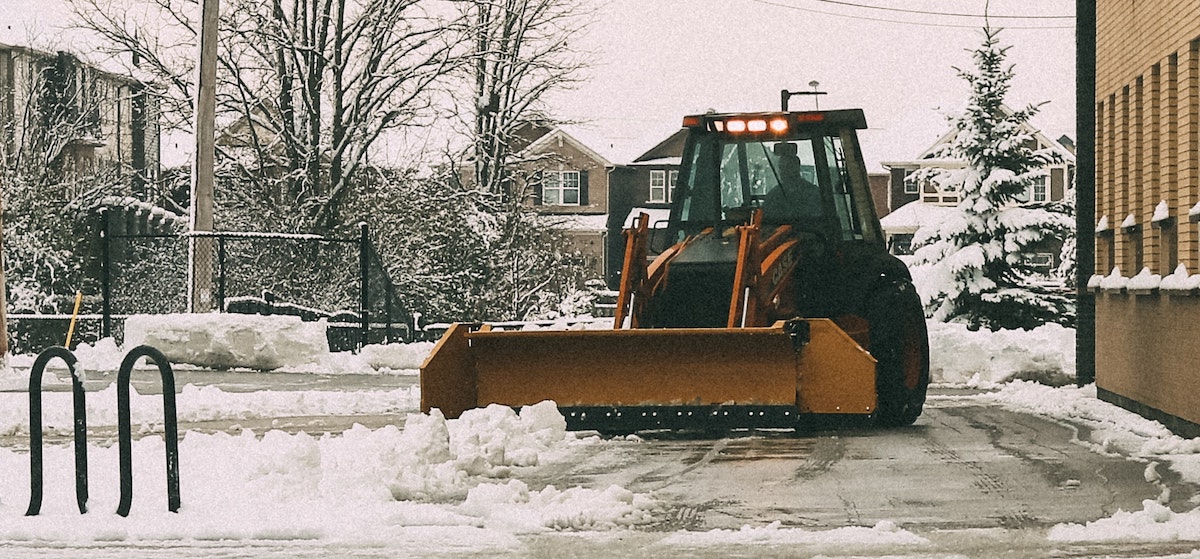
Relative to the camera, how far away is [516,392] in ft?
47.0

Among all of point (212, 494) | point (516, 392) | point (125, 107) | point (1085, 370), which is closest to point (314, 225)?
point (1085, 370)

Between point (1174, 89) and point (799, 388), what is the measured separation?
16.1 ft

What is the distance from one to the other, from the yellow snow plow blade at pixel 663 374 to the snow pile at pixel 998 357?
1110 centimetres

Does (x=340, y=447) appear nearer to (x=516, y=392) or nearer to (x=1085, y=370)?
(x=516, y=392)

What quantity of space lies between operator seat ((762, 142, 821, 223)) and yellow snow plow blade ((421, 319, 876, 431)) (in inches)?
85.9

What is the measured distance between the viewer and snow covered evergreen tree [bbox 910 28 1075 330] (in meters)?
39.1

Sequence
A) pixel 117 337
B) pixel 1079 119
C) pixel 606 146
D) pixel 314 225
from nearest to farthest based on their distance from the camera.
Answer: pixel 1079 119
pixel 117 337
pixel 314 225
pixel 606 146

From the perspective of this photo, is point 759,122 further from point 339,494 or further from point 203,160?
point 203,160

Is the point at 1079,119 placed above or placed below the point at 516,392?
above

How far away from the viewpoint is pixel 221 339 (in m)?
26.2

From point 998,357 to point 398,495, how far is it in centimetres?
1636

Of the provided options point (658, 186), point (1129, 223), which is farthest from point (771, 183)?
point (658, 186)

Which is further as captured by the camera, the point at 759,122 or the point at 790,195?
the point at 790,195

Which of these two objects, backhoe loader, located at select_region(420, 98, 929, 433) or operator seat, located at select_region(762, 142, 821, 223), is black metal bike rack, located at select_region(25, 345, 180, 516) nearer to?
backhoe loader, located at select_region(420, 98, 929, 433)
